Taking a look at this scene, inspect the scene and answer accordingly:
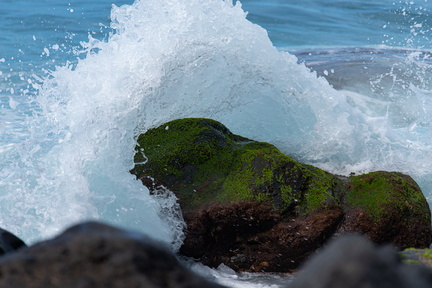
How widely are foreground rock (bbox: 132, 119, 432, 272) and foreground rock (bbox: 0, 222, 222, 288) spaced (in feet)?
10.1

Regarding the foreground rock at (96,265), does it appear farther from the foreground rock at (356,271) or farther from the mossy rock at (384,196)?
the mossy rock at (384,196)

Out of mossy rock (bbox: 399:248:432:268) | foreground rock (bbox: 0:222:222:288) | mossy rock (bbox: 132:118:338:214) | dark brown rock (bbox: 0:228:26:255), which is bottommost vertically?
mossy rock (bbox: 132:118:338:214)

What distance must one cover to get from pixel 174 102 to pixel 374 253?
480cm

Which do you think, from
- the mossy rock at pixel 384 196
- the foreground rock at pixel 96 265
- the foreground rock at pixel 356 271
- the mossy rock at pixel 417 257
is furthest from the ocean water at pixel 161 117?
the foreground rock at pixel 356 271

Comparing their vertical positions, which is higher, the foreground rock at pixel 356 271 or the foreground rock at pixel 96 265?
the foreground rock at pixel 356 271

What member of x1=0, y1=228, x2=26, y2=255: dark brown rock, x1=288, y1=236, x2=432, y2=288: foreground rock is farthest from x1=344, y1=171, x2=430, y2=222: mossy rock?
x1=288, y1=236, x2=432, y2=288: foreground rock

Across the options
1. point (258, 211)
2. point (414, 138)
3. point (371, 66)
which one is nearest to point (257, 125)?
→ point (258, 211)

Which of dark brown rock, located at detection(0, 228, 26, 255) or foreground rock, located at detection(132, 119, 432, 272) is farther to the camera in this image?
foreground rock, located at detection(132, 119, 432, 272)

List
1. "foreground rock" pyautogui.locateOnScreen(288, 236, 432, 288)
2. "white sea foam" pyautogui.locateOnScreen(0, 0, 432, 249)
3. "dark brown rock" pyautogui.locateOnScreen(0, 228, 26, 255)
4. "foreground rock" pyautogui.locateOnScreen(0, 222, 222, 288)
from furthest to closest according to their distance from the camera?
"white sea foam" pyautogui.locateOnScreen(0, 0, 432, 249), "dark brown rock" pyautogui.locateOnScreen(0, 228, 26, 255), "foreground rock" pyautogui.locateOnScreen(0, 222, 222, 288), "foreground rock" pyautogui.locateOnScreen(288, 236, 432, 288)

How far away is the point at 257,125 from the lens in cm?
619

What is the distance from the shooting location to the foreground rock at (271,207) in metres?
4.47

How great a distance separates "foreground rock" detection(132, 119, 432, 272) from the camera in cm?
447

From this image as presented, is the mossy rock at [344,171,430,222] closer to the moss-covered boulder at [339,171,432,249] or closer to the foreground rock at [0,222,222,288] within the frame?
the moss-covered boulder at [339,171,432,249]

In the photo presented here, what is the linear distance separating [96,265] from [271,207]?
3230 mm
